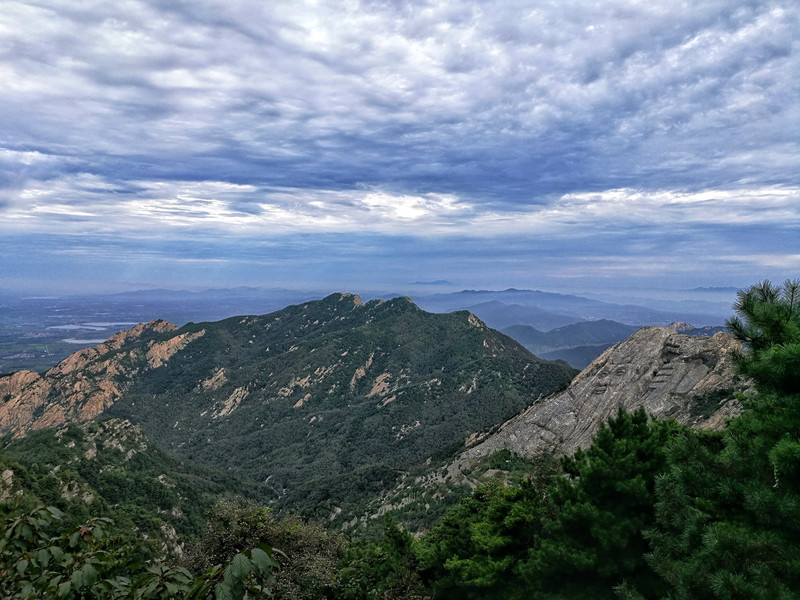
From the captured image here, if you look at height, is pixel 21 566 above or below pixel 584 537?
above

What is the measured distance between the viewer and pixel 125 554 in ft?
26.0

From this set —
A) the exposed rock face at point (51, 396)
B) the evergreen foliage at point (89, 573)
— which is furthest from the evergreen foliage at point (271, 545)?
the exposed rock face at point (51, 396)

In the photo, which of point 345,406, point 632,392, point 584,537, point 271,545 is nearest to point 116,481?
point 271,545

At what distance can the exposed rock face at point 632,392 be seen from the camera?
49.3m

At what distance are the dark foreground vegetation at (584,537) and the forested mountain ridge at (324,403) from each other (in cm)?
5749

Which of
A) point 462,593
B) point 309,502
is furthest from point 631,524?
point 309,502

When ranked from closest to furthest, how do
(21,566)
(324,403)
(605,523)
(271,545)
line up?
(21,566) → (605,523) → (271,545) → (324,403)

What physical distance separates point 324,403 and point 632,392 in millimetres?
125858

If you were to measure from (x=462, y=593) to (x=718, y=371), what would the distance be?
1784 inches

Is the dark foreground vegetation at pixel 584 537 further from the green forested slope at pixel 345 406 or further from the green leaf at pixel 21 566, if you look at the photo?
the green forested slope at pixel 345 406

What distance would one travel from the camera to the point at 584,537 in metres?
16.3

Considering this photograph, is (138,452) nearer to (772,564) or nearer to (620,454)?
(620,454)

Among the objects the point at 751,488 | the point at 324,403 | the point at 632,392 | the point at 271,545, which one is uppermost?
the point at 751,488

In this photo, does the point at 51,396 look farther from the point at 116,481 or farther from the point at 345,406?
the point at 116,481
